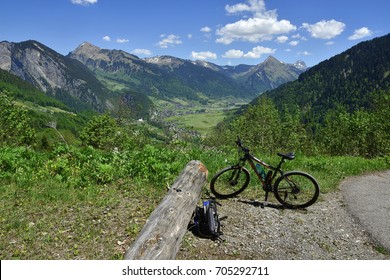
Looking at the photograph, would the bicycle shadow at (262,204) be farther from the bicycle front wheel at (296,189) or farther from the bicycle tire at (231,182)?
the bicycle tire at (231,182)

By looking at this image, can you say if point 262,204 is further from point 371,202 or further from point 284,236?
point 371,202

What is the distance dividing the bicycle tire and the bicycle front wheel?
1294mm

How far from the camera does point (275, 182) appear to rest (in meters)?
11.6

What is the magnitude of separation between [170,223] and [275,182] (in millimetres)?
5231

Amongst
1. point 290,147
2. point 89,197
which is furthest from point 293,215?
point 290,147

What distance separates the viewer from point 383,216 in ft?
36.2

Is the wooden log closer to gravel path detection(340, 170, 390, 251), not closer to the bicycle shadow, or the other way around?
the bicycle shadow

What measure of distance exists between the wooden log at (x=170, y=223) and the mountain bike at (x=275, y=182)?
5.74 feet

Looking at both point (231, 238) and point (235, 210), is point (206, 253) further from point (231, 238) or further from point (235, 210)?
point (235, 210)

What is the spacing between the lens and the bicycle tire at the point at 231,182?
12.3 m

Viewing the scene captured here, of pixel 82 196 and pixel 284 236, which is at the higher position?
pixel 82 196

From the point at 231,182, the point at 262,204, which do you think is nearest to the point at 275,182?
the point at 262,204

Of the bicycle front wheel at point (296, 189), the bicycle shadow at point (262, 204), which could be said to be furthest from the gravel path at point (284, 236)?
the bicycle front wheel at point (296, 189)
